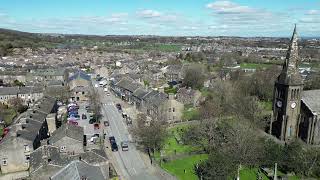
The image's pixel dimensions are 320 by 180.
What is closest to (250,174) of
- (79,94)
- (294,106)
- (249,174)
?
(249,174)

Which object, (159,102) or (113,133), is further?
(159,102)

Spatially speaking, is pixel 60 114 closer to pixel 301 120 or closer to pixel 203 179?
pixel 203 179

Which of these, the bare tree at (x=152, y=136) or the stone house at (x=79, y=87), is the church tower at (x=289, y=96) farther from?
the stone house at (x=79, y=87)

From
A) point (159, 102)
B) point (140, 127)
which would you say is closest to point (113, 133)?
point (140, 127)

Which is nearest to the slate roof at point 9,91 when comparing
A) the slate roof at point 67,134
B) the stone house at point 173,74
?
the slate roof at point 67,134

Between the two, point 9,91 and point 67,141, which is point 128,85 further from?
point 67,141

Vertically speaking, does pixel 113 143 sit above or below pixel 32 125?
below
